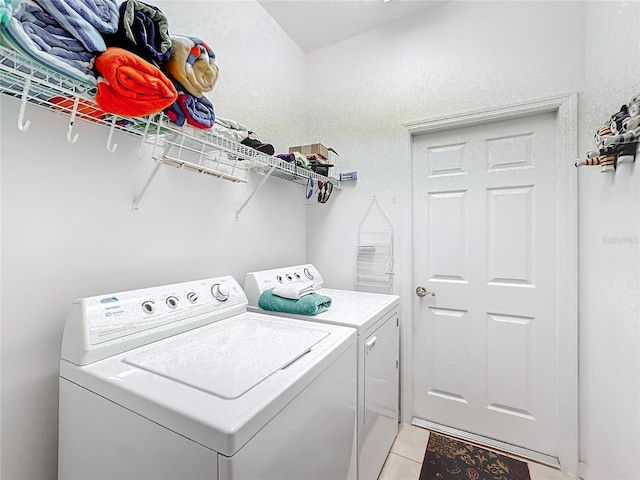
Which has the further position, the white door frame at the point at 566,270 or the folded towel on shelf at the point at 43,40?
the white door frame at the point at 566,270

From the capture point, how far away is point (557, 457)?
72.0 inches

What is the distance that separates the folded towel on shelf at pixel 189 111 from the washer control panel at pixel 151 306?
65cm

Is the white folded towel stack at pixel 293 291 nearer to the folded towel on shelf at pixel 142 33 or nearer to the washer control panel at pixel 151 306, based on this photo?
the washer control panel at pixel 151 306

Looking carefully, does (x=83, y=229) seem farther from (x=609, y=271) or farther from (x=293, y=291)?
(x=609, y=271)

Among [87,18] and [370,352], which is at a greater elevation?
[87,18]

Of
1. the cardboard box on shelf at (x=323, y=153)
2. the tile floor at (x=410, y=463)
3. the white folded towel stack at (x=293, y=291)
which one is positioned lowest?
the tile floor at (x=410, y=463)

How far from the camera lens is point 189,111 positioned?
1.05 m

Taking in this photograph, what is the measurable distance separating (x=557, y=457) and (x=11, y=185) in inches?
117

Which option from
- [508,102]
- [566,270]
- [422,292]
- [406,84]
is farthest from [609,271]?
[406,84]

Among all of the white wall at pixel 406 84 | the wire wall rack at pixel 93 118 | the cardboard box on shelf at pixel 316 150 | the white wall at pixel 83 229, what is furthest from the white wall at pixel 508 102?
the wire wall rack at pixel 93 118

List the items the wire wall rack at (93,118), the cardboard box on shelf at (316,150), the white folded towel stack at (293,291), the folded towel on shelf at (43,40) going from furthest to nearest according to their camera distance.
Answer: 1. the cardboard box on shelf at (316,150)
2. the white folded towel stack at (293,291)
3. the wire wall rack at (93,118)
4. the folded towel on shelf at (43,40)

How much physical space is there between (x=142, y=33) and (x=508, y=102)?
79.3 inches

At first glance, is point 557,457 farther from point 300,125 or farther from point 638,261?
point 300,125

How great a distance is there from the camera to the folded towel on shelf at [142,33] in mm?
835
